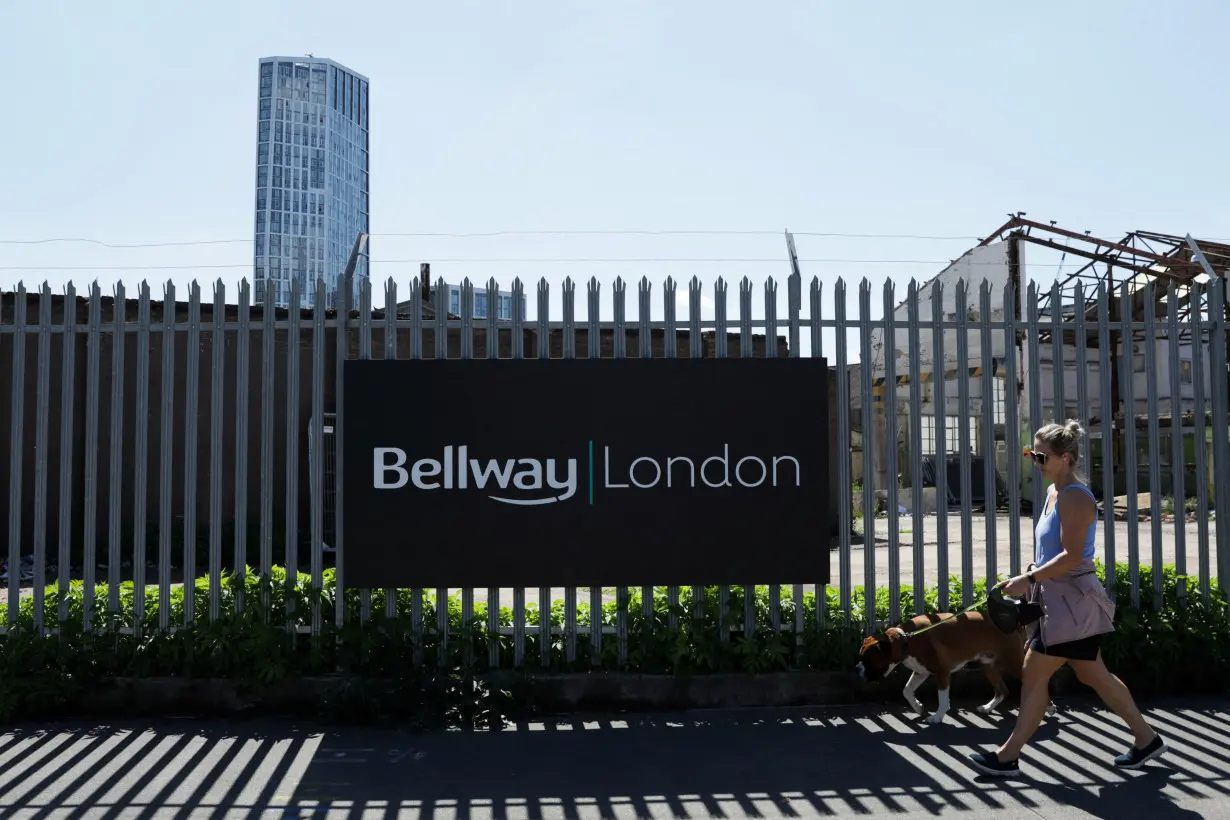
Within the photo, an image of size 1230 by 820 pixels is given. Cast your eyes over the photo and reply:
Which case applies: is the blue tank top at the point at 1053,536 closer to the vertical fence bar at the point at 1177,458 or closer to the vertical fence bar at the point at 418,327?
the vertical fence bar at the point at 1177,458

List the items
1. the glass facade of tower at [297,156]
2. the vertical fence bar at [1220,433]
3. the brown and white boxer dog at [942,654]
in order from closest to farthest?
the brown and white boxer dog at [942,654], the vertical fence bar at [1220,433], the glass facade of tower at [297,156]

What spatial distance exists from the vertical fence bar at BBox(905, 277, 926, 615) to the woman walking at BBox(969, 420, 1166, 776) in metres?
1.51

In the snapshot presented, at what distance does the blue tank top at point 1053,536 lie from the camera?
5.31 m

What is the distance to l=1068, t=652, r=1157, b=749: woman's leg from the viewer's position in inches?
209

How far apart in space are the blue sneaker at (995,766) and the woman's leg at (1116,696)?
1.84 ft

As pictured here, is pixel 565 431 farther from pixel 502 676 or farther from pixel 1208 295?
pixel 1208 295

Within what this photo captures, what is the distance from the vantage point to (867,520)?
6926 millimetres

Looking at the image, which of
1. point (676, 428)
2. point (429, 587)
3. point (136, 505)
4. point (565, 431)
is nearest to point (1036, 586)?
point (676, 428)

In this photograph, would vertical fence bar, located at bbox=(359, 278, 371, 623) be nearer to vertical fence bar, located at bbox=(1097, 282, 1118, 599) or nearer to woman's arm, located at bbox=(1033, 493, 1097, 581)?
woman's arm, located at bbox=(1033, 493, 1097, 581)

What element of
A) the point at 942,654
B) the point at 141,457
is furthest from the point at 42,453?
the point at 942,654

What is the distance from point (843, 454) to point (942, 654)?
135 centimetres

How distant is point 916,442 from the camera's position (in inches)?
277

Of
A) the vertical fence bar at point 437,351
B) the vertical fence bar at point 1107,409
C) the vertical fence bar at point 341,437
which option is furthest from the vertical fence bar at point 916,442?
the vertical fence bar at point 341,437

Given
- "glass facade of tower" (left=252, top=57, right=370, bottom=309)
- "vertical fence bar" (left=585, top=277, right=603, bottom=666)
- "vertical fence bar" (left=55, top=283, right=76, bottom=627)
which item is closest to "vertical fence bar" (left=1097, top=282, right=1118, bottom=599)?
"vertical fence bar" (left=585, top=277, right=603, bottom=666)
